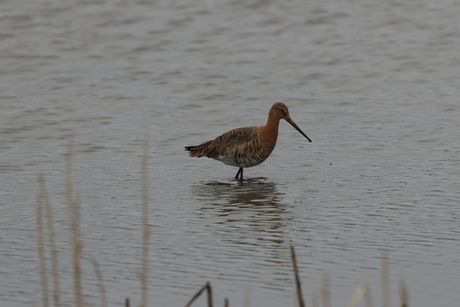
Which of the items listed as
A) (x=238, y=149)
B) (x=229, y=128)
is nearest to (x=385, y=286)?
(x=238, y=149)

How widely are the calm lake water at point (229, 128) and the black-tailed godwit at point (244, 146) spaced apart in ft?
0.67

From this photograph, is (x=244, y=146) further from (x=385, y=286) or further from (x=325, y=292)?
(x=325, y=292)

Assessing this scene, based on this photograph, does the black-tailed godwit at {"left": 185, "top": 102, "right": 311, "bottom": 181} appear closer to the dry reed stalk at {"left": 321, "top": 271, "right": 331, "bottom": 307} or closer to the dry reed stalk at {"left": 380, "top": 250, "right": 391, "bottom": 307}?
the dry reed stalk at {"left": 321, "top": 271, "right": 331, "bottom": 307}

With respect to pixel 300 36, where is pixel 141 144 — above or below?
below

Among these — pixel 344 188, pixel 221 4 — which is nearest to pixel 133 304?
pixel 344 188

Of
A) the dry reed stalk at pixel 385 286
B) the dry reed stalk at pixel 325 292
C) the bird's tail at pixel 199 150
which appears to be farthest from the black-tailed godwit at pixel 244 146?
the dry reed stalk at pixel 385 286

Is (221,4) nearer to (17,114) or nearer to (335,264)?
(17,114)

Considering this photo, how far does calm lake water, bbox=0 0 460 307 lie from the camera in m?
6.41

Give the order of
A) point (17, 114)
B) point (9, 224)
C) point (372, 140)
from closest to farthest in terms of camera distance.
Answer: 1. point (9, 224)
2. point (372, 140)
3. point (17, 114)

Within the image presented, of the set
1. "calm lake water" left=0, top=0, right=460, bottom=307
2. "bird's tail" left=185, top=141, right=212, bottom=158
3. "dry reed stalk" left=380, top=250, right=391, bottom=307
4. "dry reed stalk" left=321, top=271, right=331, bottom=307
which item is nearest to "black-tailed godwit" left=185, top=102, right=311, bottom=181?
"bird's tail" left=185, top=141, right=212, bottom=158

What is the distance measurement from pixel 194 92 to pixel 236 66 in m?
1.72

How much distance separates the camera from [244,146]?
1005cm

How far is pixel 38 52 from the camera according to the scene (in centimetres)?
1659

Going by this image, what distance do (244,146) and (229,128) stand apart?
2013 mm
